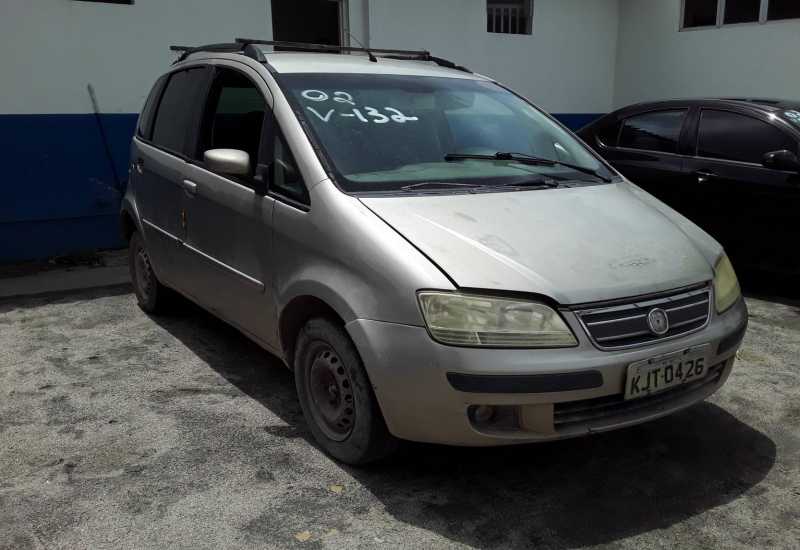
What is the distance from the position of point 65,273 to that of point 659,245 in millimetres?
5244

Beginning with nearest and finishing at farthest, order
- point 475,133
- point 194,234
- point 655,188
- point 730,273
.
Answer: point 730,273 < point 475,133 < point 194,234 < point 655,188

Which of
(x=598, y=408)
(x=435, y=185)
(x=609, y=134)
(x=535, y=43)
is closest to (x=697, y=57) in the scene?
(x=535, y=43)

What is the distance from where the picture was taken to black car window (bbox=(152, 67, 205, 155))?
4.35 m

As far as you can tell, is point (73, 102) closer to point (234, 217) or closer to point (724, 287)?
point (234, 217)

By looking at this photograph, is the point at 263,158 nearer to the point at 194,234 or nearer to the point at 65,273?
the point at 194,234

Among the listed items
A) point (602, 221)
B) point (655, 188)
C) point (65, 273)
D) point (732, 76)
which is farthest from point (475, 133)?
point (732, 76)

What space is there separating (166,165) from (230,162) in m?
1.22

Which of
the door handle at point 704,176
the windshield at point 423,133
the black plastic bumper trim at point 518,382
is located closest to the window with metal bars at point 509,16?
the door handle at point 704,176

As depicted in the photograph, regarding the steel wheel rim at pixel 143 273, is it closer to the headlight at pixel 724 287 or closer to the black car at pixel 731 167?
the headlight at pixel 724 287

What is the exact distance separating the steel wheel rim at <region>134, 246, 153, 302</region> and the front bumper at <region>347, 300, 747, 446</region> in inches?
107

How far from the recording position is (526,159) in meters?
3.65

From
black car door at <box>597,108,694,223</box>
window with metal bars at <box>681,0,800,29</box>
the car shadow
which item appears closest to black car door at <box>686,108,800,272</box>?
black car door at <box>597,108,694,223</box>

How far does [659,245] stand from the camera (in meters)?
3.05

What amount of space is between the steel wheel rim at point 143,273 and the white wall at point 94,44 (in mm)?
2329
